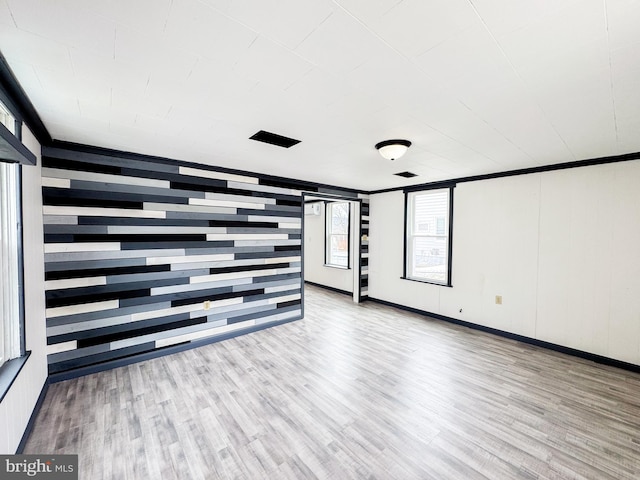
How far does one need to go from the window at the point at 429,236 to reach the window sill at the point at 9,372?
5205 millimetres

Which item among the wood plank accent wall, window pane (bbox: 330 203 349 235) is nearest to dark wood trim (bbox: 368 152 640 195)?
window pane (bbox: 330 203 349 235)

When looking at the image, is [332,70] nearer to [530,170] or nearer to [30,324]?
[30,324]

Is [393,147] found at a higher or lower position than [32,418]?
higher

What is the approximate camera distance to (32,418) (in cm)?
219

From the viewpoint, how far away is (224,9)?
114cm

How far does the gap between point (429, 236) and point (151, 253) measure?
4521 millimetres

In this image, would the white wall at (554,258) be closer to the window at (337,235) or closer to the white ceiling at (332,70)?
the white ceiling at (332,70)

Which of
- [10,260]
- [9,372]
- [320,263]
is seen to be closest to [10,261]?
[10,260]

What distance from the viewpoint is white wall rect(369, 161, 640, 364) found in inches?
126

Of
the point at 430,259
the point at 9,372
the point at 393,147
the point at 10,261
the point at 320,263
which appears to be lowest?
the point at 9,372

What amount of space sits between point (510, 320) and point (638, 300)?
4.42 ft

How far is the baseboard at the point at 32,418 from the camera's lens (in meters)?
1.91

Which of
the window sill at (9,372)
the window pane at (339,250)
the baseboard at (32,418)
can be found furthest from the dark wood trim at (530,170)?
the baseboard at (32,418)

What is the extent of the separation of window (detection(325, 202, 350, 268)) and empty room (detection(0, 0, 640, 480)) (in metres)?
2.10
